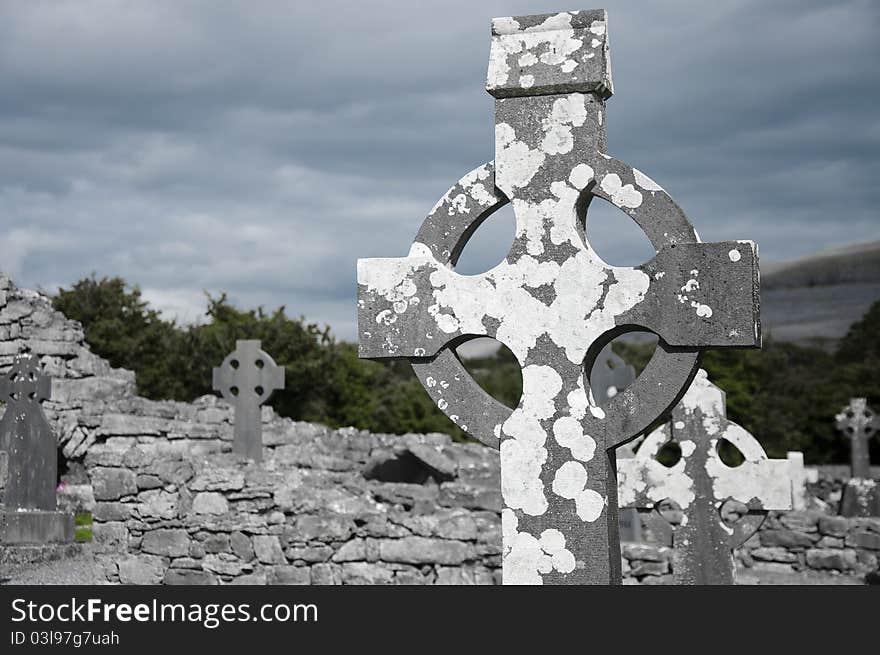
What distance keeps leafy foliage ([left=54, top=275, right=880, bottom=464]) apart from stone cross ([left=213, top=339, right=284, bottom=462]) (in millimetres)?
14441

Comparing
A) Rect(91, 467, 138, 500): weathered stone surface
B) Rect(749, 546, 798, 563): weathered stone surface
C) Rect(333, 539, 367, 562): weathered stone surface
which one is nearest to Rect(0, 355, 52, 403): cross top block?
Rect(91, 467, 138, 500): weathered stone surface

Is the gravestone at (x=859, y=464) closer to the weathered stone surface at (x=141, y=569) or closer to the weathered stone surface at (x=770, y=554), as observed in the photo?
the weathered stone surface at (x=770, y=554)

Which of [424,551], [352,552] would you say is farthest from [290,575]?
[424,551]

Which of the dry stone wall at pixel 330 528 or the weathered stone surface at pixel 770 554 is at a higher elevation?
the dry stone wall at pixel 330 528

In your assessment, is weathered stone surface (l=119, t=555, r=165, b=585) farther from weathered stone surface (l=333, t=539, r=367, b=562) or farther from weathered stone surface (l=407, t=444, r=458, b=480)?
weathered stone surface (l=407, t=444, r=458, b=480)

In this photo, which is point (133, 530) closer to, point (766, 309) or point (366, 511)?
point (366, 511)

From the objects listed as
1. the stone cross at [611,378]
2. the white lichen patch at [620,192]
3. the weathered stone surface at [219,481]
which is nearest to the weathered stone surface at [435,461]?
the stone cross at [611,378]

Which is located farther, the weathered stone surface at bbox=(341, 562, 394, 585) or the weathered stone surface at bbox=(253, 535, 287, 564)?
the weathered stone surface at bbox=(253, 535, 287, 564)

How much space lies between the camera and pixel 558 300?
3.88 meters

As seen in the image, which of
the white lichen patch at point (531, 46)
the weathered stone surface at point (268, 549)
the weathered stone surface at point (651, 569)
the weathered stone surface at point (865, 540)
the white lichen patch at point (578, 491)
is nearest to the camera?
the white lichen patch at point (578, 491)

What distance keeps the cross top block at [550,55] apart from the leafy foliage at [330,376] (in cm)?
2513

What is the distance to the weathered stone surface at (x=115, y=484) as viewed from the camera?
9766 millimetres

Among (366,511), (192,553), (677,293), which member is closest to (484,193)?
(677,293)

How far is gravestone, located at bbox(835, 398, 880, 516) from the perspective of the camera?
571 inches
